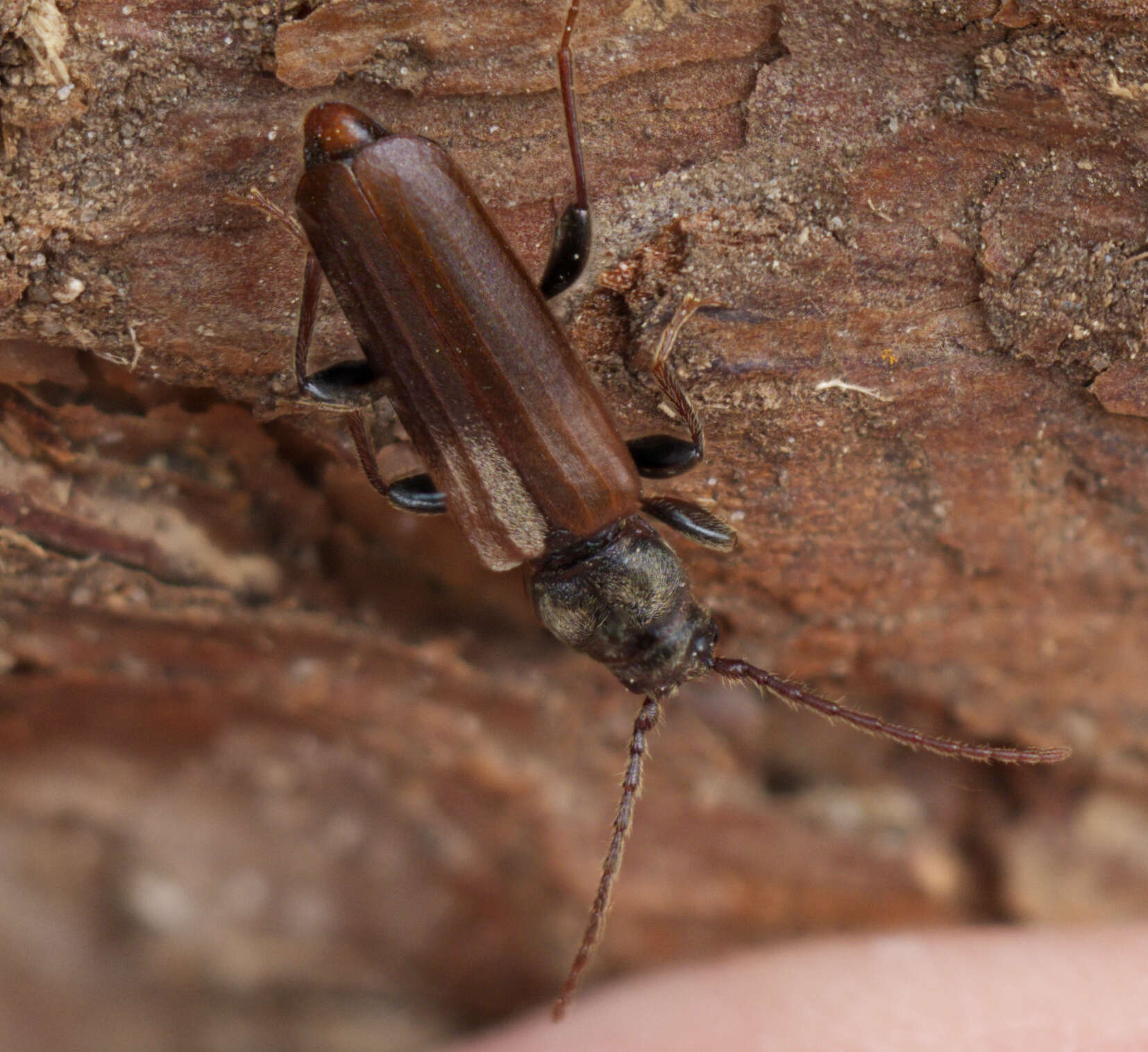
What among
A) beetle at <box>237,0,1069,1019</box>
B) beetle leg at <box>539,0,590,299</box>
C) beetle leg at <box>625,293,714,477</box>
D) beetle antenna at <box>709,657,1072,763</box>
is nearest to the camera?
beetle leg at <box>539,0,590,299</box>

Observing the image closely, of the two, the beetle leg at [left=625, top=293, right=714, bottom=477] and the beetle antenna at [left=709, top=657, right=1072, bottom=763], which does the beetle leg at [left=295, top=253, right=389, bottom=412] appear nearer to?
the beetle leg at [left=625, top=293, right=714, bottom=477]

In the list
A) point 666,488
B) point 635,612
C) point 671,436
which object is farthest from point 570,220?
point 635,612

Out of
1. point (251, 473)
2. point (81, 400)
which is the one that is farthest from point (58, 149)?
point (251, 473)

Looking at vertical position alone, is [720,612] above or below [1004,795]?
above

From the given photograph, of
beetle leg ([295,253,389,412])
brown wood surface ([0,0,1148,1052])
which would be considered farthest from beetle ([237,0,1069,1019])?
brown wood surface ([0,0,1148,1052])

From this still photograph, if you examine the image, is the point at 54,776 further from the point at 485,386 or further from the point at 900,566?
the point at 900,566

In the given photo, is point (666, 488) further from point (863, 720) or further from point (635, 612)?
point (863, 720)

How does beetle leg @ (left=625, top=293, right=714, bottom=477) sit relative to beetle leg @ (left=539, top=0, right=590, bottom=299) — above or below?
below
